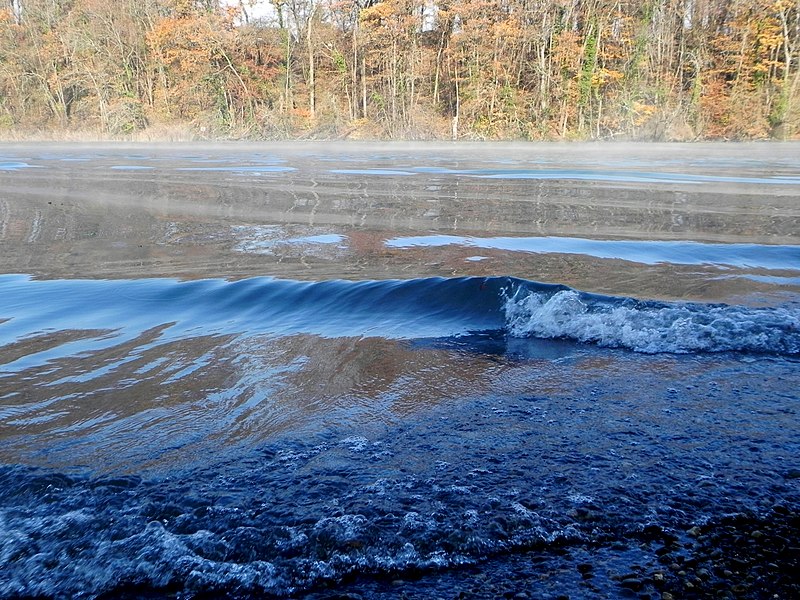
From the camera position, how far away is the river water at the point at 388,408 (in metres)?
2.28

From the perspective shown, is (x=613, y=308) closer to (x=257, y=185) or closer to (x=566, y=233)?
(x=566, y=233)

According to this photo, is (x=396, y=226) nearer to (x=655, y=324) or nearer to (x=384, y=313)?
(x=384, y=313)

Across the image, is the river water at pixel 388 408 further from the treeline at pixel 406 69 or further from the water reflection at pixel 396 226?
the treeline at pixel 406 69

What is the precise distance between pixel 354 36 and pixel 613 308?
40.3m

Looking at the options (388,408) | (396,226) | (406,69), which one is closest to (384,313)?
(388,408)

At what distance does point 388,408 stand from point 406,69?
38.9 meters

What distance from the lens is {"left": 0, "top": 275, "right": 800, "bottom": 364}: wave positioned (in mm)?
4496

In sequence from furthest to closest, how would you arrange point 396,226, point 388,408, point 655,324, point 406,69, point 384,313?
point 406,69 → point 396,226 → point 384,313 → point 655,324 → point 388,408

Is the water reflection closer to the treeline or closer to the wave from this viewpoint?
the wave

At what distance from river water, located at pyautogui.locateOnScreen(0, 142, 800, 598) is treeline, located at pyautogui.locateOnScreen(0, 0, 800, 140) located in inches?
1214

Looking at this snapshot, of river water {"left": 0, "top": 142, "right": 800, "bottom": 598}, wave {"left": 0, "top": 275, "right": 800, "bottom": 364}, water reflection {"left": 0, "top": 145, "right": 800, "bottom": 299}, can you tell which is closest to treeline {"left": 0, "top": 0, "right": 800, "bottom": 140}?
water reflection {"left": 0, "top": 145, "right": 800, "bottom": 299}

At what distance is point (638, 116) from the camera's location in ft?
119

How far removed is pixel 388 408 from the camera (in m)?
3.52

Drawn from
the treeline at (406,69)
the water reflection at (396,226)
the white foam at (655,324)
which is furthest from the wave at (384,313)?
the treeline at (406,69)
